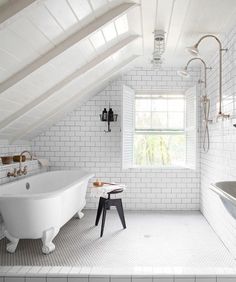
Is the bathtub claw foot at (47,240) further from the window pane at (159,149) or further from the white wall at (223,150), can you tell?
the window pane at (159,149)

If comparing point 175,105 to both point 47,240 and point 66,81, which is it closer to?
point 66,81

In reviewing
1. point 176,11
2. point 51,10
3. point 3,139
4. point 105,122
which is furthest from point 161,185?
point 51,10

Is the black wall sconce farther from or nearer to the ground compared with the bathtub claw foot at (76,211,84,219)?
farther from the ground

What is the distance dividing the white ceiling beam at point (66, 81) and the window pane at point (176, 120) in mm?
2539

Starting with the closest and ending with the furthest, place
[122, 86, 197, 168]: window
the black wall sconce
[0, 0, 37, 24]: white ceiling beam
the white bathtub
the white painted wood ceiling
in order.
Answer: [0, 0, 37, 24]: white ceiling beam < the white painted wood ceiling < the white bathtub < the black wall sconce < [122, 86, 197, 168]: window

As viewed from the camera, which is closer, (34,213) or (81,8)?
(81,8)

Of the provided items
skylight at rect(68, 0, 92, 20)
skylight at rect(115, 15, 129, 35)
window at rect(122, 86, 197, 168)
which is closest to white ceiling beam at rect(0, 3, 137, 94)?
skylight at rect(68, 0, 92, 20)

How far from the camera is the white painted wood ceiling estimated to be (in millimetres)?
2492

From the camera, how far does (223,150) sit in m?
4.27

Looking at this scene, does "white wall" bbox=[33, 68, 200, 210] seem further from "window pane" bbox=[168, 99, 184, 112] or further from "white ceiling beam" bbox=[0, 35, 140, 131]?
"white ceiling beam" bbox=[0, 35, 140, 131]

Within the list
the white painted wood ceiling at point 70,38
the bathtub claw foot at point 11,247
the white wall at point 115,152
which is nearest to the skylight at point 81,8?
the white painted wood ceiling at point 70,38

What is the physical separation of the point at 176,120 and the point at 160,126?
0.35 m

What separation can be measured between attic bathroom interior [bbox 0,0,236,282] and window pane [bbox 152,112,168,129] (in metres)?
0.02

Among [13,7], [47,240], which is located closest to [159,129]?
[47,240]
